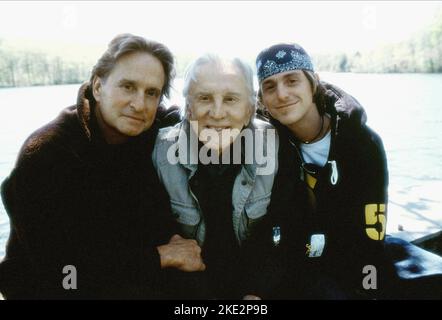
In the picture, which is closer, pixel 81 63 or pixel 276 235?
pixel 276 235

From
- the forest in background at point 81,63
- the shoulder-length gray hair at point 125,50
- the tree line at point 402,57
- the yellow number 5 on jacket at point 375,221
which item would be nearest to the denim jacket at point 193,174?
the shoulder-length gray hair at point 125,50

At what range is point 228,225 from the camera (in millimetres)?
2268

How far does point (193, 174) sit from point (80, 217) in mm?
672

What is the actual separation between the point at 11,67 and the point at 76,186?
68.1 meters

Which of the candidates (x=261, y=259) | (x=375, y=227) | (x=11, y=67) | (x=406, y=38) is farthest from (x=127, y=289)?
(x=406, y=38)

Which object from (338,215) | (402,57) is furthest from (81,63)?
(338,215)

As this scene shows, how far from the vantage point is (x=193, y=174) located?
225cm

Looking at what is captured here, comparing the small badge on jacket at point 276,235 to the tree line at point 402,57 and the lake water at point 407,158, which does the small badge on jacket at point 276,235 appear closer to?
the lake water at point 407,158

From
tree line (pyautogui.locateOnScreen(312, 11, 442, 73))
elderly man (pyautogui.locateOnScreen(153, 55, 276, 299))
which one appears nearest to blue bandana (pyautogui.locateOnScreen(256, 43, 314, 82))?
elderly man (pyautogui.locateOnScreen(153, 55, 276, 299))

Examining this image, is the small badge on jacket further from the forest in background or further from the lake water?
the forest in background

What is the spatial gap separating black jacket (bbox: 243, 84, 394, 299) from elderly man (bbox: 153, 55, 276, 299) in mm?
125

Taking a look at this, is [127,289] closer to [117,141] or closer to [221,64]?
[117,141]

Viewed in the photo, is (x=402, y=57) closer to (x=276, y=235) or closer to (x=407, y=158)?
(x=407, y=158)

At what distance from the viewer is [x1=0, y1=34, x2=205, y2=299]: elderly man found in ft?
6.71
